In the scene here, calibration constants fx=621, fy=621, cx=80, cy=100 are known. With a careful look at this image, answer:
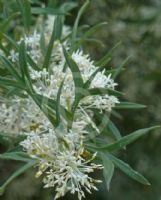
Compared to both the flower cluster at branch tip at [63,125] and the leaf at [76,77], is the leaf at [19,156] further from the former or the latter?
the leaf at [76,77]

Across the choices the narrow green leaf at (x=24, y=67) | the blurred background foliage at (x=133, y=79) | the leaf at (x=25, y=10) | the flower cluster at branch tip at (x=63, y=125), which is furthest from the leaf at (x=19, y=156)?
the blurred background foliage at (x=133, y=79)

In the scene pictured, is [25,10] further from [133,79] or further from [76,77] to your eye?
[133,79]

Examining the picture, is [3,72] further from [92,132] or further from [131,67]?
[131,67]

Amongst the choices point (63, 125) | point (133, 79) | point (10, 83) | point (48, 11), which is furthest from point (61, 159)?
point (133, 79)

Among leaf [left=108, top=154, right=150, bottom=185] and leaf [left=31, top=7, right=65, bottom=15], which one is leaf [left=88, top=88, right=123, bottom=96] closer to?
leaf [left=108, top=154, right=150, bottom=185]

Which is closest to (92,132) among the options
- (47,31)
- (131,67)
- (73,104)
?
(73,104)


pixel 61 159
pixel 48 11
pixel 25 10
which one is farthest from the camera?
pixel 48 11
